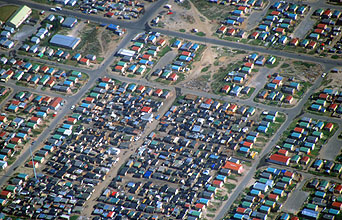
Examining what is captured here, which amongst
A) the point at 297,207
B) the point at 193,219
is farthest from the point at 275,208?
the point at 193,219

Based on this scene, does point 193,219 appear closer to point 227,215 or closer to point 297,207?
point 227,215

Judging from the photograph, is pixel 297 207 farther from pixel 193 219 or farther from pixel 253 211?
pixel 193 219

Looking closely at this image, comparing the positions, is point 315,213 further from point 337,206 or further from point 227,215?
point 227,215

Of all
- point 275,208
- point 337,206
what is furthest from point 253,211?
point 337,206

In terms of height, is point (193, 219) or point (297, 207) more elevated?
point (297, 207)

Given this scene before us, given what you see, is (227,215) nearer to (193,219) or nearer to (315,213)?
(193,219)

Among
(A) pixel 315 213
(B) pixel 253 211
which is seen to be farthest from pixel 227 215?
(A) pixel 315 213
